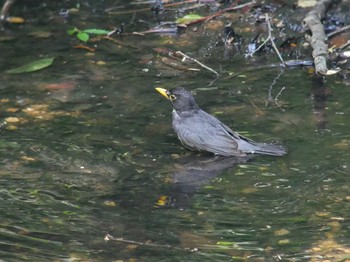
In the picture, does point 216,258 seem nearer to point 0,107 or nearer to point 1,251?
point 1,251

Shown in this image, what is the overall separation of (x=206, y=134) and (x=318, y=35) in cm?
230

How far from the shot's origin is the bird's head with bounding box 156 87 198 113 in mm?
7203

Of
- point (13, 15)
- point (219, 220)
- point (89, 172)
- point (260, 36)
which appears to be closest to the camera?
point (219, 220)

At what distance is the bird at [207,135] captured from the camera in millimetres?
6684

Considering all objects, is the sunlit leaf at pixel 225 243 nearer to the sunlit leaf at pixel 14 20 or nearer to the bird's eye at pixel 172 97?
the bird's eye at pixel 172 97

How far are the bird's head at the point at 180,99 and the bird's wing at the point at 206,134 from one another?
16 centimetres

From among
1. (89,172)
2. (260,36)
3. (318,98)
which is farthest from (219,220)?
(260,36)

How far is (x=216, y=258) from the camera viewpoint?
5.10 m

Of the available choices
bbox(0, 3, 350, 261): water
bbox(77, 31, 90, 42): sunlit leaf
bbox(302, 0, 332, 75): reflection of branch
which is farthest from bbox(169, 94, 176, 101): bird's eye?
bbox(77, 31, 90, 42): sunlit leaf

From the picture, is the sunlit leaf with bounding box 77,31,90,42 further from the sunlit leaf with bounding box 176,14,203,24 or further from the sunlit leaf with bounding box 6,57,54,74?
the sunlit leaf with bounding box 176,14,203,24

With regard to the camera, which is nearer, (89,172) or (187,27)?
(89,172)

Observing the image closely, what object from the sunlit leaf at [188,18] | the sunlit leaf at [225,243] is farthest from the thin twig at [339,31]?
the sunlit leaf at [225,243]

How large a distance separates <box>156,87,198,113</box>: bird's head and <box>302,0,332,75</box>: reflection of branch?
4.76 feet

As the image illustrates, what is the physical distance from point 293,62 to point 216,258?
3843 millimetres
